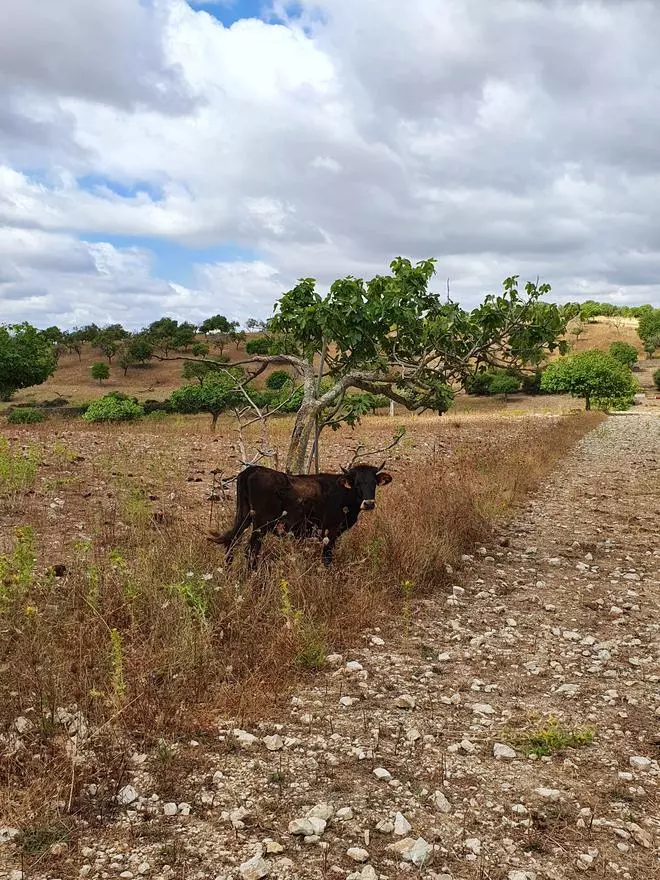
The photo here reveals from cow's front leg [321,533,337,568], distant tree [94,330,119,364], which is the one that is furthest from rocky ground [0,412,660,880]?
distant tree [94,330,119,364]

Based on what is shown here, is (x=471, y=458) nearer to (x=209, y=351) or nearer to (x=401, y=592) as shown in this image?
(x=401, y=592)

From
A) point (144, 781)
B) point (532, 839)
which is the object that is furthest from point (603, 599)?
point (144, 781)

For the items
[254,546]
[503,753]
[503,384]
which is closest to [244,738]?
[503,753]

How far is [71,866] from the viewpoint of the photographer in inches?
154

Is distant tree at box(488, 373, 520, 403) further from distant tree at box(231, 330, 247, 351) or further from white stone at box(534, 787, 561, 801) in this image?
white stone at box(534, 787, 561, 801)

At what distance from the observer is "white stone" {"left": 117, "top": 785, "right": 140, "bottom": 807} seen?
452 centimetres

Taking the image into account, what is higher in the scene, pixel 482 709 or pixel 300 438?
pixel 300 438

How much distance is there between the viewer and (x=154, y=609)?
6961 millimetres

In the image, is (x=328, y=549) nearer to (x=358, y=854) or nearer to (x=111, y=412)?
(x=358, y=854)

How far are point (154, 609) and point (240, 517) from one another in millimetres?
2366

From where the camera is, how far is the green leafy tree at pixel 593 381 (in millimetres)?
69250

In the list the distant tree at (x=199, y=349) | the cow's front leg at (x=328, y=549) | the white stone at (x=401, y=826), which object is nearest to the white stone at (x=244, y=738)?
the white stone at (x=401, y=826)

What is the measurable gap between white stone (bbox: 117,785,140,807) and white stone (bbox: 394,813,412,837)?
6.31ft

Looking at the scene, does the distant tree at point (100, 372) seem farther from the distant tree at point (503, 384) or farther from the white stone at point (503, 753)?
the white stone at point (503, 753)
